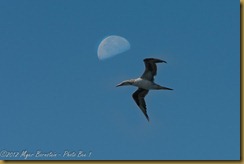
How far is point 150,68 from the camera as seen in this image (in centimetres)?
4956

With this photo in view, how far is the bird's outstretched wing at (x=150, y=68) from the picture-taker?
4866 centimetres

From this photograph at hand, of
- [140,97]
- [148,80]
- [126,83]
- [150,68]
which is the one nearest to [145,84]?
[148,80]

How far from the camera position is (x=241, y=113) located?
43.2 m

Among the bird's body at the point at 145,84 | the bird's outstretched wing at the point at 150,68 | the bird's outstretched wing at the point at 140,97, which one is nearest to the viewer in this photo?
the bird's outstretched wing at the point at 150,68

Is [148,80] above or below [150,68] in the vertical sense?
below

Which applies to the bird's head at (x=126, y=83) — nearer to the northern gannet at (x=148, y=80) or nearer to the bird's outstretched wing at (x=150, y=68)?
the northern gannet at (x=148, y=80)

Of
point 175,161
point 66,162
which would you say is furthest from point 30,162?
point 175,161

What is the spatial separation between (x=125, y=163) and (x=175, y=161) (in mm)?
4045

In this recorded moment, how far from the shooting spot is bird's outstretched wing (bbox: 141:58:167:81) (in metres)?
48.7

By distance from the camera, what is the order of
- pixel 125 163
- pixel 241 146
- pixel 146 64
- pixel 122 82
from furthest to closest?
pixel 122 82 < pixel 146 64 < pixel 241 146 < pixel 125 163

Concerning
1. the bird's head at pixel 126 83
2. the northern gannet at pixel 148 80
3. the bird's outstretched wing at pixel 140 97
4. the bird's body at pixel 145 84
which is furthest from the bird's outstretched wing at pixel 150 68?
the bird's outstretched wing at pixel 140 97

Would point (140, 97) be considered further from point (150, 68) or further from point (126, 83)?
point (150, 68)

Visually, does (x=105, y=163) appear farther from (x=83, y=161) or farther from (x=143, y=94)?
(x=143, y=94)

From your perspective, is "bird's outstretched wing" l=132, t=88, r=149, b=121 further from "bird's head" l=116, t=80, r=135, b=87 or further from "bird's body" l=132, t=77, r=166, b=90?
"bird's body" l=132, t=77, r=166, b=90
